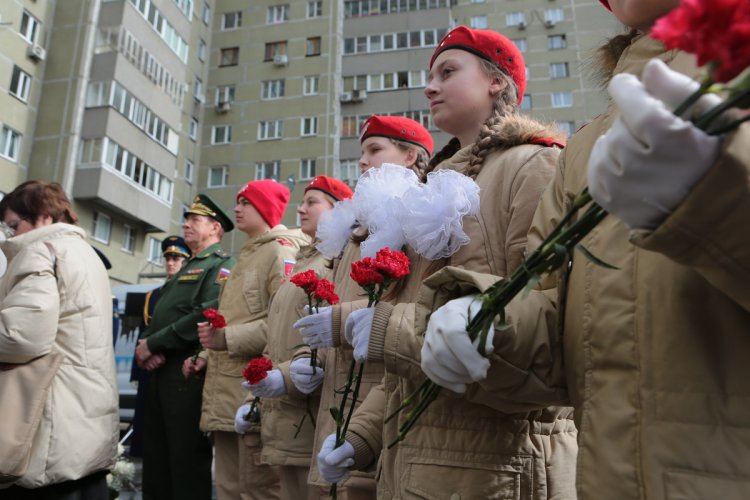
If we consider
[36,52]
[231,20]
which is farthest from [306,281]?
[231,20]

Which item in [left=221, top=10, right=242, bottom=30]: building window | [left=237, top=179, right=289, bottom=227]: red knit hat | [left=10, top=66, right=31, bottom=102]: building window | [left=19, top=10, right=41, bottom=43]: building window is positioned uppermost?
[left=221, top=10, right=242, bottom=30]: building window

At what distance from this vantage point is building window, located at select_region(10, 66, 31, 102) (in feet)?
73.6

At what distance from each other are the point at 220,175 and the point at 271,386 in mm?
29764

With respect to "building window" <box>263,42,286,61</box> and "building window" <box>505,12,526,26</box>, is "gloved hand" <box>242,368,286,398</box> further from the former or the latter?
"building window" <box>505,12,526,26</box>

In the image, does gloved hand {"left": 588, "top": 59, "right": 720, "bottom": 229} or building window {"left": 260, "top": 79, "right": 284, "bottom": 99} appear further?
building window {"left": 260, "top": 79, "right": 284, "bottom": 99}

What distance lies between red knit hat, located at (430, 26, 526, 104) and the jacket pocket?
4.69 feet

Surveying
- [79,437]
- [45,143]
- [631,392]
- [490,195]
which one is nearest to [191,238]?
[79,437]

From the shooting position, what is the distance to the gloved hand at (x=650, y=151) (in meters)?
0.87

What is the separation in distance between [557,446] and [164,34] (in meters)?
28.5

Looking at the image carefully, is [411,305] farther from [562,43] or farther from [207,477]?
[562,43]

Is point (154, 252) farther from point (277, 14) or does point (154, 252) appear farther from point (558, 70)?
point (558, 70)

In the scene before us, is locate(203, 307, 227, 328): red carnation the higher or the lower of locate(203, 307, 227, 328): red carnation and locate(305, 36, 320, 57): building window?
the lower

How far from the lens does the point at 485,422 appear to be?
183cm

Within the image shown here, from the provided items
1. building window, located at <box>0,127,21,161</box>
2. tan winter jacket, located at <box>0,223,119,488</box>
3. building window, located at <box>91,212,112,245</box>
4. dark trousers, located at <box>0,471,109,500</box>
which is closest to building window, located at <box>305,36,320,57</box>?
building window, located at <box>91,212,112,245</box>
